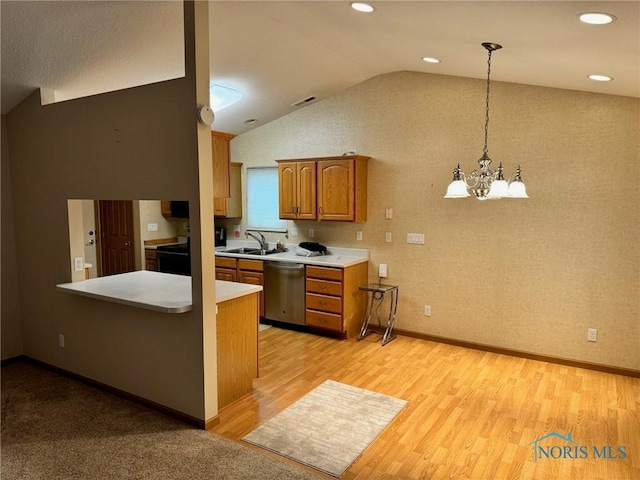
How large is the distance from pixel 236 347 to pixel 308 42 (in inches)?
101

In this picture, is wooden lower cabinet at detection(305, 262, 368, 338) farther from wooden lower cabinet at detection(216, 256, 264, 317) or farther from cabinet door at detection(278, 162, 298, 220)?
cabinet door at detection(278, 162, 298, 220)

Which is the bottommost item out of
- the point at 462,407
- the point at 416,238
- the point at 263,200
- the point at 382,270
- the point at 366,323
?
the point at 462,407

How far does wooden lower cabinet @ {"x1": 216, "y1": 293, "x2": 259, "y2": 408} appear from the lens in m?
3.26

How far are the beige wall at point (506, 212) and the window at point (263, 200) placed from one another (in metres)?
0.81

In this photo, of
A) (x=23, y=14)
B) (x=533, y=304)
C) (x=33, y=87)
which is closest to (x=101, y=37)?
(x=23, y=14)

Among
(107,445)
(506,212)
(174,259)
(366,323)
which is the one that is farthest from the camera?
(174,259)

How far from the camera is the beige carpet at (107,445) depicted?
251 centimetres

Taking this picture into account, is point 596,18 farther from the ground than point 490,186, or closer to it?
farther from the ground

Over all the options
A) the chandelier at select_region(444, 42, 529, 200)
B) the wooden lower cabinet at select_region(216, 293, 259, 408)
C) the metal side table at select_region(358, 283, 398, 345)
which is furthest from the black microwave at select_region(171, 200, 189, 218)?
the chandelier at select_region(444, 42, 529, 200)

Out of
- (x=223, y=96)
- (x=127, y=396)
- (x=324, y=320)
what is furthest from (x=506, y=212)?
(x=127, y=396)

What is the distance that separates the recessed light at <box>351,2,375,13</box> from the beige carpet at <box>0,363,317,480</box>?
9.01ft

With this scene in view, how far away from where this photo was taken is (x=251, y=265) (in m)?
5.41

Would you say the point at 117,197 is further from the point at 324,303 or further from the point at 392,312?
the point at 392,312

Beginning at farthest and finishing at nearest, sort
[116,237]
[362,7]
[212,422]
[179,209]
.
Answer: [116,237] → [179,209] → [212,422] → [362,7]
